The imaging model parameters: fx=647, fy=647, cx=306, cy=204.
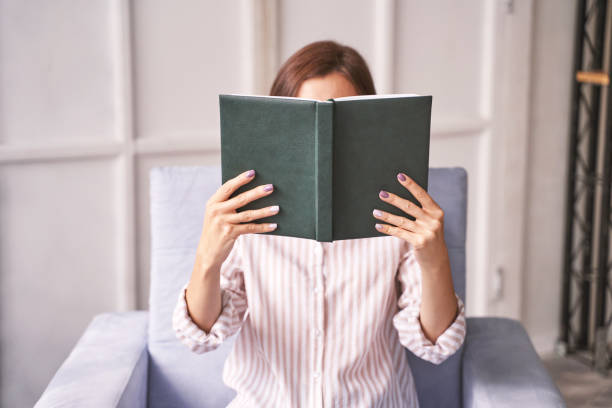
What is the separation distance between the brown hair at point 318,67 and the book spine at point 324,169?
254mm

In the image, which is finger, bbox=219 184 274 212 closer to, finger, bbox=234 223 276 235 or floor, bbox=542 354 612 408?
finger, bbox=234 223 276 235

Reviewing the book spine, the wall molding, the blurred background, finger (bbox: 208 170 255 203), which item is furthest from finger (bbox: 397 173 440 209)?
the wall molding

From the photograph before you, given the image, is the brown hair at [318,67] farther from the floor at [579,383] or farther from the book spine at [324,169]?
the floor at [579,383]

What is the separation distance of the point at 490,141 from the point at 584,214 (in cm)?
52

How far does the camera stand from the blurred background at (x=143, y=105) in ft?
5.45

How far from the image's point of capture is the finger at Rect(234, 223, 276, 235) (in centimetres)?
91

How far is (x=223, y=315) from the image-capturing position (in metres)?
1.05

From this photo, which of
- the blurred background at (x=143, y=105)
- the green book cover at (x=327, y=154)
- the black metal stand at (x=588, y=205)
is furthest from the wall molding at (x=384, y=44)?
the green book cover at (x=327, y=154)

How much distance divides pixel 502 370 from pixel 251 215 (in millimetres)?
557

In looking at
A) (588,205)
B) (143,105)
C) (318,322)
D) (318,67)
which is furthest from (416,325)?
(588,205)

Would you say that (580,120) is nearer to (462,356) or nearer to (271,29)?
(271,29)

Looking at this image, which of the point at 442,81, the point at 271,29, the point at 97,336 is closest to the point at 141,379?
the point at 97,336

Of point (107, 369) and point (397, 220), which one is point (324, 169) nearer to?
point (397, 220)

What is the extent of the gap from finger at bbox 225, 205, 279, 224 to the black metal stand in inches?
65.4
